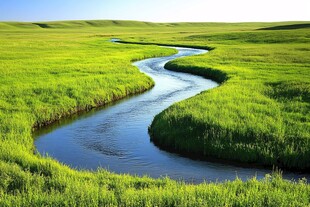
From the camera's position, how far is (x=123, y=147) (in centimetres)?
1653

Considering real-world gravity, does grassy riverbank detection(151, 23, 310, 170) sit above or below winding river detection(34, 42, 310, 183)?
above

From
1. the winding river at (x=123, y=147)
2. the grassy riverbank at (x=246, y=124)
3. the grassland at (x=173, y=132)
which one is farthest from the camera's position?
the grassy riverbank at (x=246, y=124)

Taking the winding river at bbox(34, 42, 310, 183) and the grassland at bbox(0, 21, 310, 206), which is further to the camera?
the winding river at bbox(34, 42, 310, 183)

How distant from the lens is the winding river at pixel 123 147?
1366 centimetres

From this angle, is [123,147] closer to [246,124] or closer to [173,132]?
[173,132]

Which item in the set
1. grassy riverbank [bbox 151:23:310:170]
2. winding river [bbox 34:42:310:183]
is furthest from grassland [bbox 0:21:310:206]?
winding river [bbox 34:42:310:183]

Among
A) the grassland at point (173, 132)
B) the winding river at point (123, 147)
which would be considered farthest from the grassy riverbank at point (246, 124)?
the winding river at point (123, 147)

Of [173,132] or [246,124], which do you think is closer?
[246,124]

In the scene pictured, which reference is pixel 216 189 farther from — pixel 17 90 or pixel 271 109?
pixel 17 90

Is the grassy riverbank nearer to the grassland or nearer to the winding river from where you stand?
the grassland

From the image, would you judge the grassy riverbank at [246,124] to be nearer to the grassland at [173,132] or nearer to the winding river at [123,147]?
the grassland at [173,132]

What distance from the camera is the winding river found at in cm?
1366

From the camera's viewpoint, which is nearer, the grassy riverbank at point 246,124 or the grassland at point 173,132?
the grassland at point 173,132

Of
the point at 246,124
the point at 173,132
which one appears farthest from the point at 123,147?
the point at 246,124
